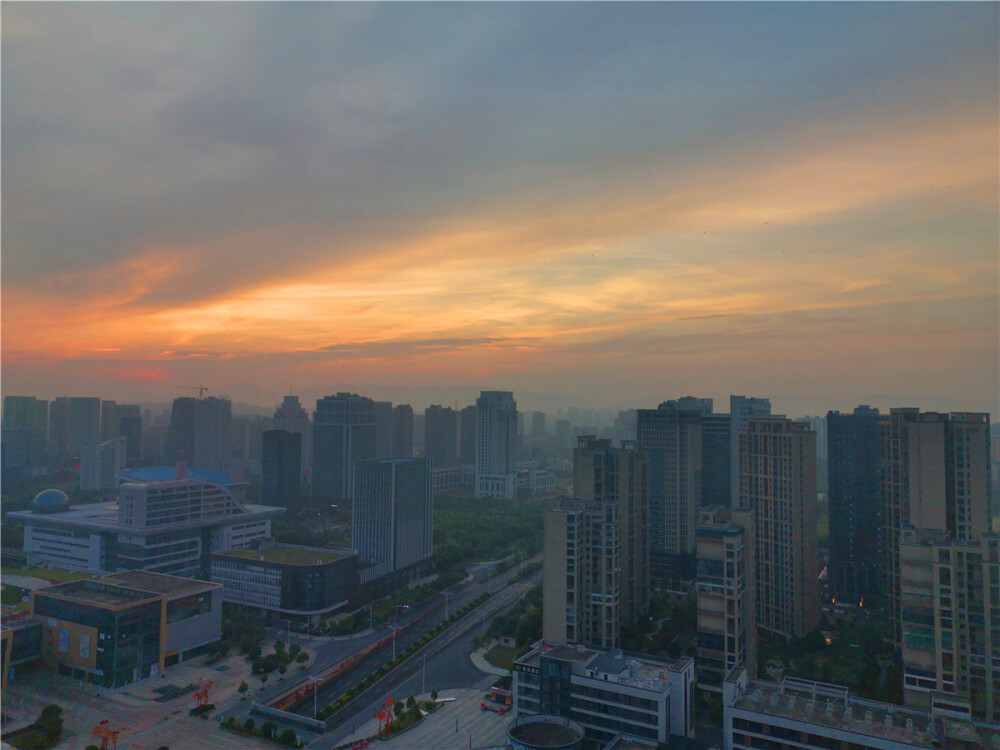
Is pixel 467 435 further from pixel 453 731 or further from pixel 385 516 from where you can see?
pixel 453 731

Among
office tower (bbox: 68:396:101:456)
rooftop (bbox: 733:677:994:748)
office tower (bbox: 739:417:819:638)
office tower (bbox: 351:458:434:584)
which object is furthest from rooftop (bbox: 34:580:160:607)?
office tower (bbox: 68:396:101:456)

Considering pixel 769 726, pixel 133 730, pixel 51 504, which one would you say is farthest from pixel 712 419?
pixel 51 504

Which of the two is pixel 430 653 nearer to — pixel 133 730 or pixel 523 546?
pixel 133 730

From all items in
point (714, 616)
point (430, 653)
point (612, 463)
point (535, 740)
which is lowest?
point (430, 653)

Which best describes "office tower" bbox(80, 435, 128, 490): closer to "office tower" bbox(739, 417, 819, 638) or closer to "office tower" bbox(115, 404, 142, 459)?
"office tower" bbox(115, 404, 142, 459)

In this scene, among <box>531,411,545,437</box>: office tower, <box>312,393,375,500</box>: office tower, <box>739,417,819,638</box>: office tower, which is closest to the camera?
<box>739,417,819,638</box>: office tower

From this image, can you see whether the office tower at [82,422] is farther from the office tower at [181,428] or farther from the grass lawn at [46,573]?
the grass lawn at [46,573]
